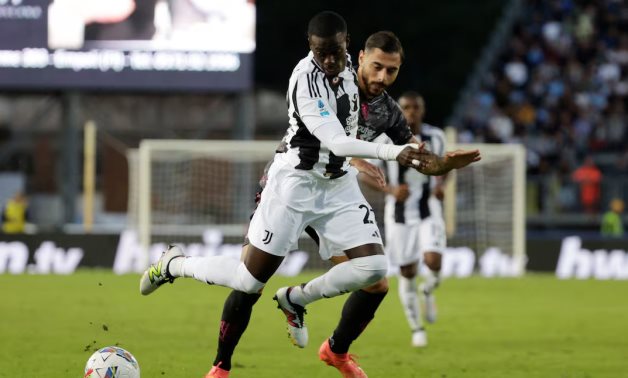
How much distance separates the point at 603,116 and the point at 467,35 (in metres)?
9.37

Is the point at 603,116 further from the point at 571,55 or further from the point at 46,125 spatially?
the point at 46,125

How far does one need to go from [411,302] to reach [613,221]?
11517 mm

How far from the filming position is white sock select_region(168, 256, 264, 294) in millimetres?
7480

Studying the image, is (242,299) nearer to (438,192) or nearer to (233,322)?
(233,322)

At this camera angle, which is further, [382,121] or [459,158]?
[382,121]

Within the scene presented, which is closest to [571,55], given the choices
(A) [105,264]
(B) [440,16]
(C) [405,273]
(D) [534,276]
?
(B) [440,16]

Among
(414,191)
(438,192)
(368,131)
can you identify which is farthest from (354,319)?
(438,192)

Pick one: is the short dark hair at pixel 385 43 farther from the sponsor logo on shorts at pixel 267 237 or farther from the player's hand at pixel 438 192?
the player's hand at pixel 438 192

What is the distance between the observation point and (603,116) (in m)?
26.5

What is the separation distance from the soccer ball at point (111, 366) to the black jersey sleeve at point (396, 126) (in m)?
2.12

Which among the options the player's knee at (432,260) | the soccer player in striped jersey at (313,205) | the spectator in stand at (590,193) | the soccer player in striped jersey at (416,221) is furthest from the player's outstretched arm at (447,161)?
the spectator in stand at (590,193)

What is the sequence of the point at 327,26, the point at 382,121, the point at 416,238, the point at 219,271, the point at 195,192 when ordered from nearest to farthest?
the point at 327,26 < the point at 219,271 < the point at 382,121 < the point at 416,238 < the point at 195,192

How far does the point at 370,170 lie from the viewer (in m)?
8.12

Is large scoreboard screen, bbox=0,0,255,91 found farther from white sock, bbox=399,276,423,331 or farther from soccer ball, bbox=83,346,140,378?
soccer ball, bbox=83,346,140,378
